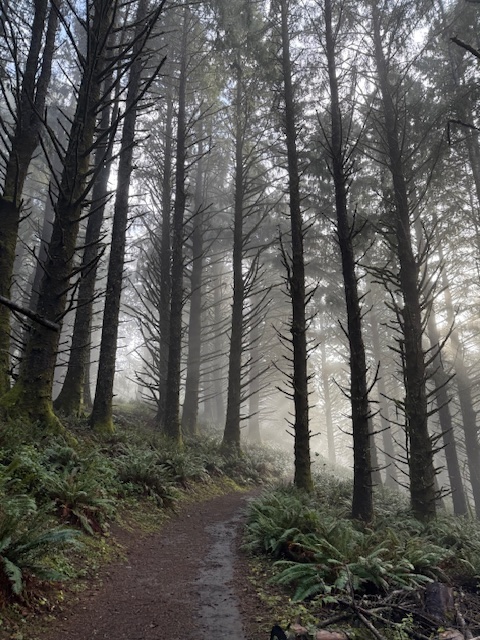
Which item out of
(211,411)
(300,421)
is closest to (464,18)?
(300,421)

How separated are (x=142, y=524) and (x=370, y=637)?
403 cm

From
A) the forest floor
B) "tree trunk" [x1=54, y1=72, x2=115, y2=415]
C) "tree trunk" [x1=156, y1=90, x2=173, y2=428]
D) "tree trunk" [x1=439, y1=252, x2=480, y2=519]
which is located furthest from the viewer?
"tree trunk" [x1=439, y1=252, x2=480, y2=519]

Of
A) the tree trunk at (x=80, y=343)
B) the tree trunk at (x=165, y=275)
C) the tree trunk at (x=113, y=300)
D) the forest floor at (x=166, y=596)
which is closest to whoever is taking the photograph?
the forest floor at (x=166, y=596)

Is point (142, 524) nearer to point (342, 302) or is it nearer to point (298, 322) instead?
point (298, 322)

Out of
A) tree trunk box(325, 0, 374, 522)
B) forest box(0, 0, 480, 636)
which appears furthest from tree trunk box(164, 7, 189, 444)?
tree trunk box(325, 0, 374, 522)

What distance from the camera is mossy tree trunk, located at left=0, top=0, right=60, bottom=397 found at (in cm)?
769

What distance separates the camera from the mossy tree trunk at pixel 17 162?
769cm

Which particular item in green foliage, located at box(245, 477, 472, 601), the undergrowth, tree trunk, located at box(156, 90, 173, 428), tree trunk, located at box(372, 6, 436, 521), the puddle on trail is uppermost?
tree trunk, located at box(156, 90, 173, 428)

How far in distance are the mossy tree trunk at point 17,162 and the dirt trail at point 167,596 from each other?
4.15 meters

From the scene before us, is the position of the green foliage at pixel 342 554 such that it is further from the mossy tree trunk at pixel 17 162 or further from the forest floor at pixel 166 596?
the mossy tree trunk at pixel 17 162

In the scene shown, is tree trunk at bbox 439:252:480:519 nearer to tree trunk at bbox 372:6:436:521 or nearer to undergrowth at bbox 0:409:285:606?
tree trunk at bbox 372:6:436:521

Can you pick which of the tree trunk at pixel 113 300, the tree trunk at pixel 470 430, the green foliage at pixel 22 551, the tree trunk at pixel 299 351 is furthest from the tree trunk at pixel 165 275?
the tree trunk at pixel 470 430

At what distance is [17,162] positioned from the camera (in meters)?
8.51

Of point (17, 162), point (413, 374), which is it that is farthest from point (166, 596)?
point (17, 162)
